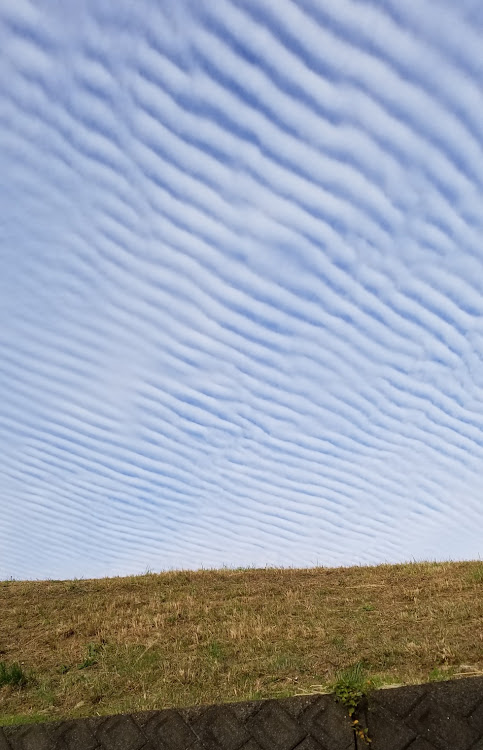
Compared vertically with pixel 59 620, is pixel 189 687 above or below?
above

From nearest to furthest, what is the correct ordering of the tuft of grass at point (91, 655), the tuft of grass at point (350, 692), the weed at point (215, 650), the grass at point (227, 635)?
the tuft of grass at point (350, 692)
the grass at point (227, 635)
the weed at point (215, 650)
the tuft of grass at point (91, 655)

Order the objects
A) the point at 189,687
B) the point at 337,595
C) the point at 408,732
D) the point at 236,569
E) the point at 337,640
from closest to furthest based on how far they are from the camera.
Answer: the point at 408,732, the point at 189,687, the point at 337,640, the point at 337,595, the point at 236,569

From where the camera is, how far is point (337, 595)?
1557 centimetres

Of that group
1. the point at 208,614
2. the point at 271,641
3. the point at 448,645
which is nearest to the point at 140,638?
the point at 208,614

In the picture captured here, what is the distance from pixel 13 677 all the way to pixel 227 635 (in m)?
3.99

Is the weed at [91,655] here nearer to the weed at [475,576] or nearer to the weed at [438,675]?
the weed at [438,675]

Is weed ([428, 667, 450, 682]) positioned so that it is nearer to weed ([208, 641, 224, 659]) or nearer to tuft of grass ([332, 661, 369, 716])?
tuft of grass ([332, 661, 369, 716])

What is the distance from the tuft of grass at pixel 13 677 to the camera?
37.9 feet

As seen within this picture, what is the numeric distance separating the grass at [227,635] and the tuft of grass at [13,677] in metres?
0.04

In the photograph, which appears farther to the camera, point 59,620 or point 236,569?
point 236,569

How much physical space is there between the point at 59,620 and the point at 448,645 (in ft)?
30.8

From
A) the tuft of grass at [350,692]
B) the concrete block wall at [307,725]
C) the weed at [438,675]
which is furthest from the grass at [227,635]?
the concrete block wall at [307,725]

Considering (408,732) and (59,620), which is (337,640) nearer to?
(408,732)

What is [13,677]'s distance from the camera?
38.2 ft
